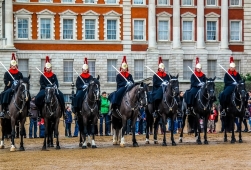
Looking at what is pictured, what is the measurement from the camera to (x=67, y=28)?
67625 millimetres

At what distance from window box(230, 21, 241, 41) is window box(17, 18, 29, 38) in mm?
16397

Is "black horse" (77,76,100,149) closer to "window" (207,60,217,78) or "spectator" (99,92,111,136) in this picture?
"spectator" (99,92,111,136)

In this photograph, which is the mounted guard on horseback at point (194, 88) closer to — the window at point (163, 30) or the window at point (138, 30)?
the window at point (138, 30)

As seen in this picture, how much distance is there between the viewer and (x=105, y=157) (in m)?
26.0

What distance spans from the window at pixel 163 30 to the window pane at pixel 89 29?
529cm

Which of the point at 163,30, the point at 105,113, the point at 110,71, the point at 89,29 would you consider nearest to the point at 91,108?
the point at 105,113

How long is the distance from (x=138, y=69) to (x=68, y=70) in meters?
5.61

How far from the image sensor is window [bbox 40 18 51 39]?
6712cm

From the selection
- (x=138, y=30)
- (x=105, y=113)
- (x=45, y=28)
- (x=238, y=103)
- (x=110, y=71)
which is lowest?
(x=105, y=113)

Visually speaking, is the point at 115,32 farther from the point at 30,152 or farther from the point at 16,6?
the point at 30,152

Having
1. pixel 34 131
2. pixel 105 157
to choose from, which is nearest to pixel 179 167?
pixel 105 157

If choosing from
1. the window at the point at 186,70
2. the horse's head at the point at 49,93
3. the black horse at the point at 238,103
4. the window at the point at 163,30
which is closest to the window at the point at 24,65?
the window at the point at 163,30

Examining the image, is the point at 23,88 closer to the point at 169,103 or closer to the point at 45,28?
the point at 169,103

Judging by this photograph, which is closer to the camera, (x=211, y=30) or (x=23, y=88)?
(x=23, y=88)
